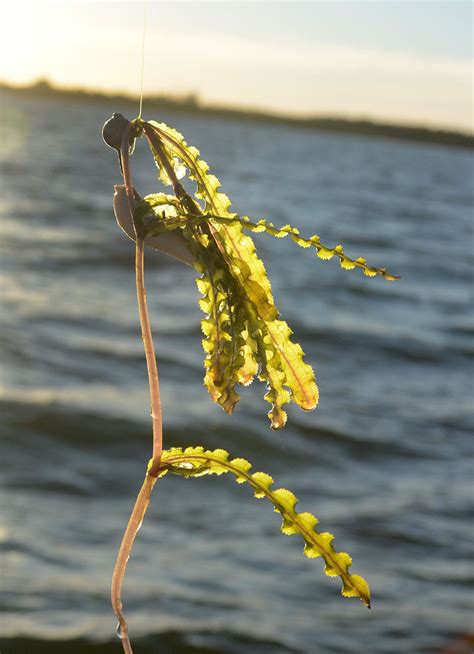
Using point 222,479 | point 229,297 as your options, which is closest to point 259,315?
point 229,297

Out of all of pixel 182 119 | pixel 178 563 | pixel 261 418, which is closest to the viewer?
pixel 178 563

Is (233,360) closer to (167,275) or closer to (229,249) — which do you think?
(229,249)

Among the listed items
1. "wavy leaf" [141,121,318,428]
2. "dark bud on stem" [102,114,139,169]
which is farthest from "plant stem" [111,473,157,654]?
"dark bud on stem" [102,114,139,169]

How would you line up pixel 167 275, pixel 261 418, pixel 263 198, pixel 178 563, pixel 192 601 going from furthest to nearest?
pixel 263 198 → pixel 167 275 → pixel 261 418 → pixel 178 563 → pixel 192 601

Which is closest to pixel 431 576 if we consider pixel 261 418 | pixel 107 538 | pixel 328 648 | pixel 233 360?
pixel 328 648

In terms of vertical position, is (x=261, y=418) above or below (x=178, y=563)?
above

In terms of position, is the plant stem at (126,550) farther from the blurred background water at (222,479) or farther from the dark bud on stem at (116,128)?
the blurred background water at (222,479)

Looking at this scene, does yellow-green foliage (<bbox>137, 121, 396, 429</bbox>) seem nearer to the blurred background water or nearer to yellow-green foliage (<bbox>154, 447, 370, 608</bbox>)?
yellow-green foliage (<bbox>154, 447, 370, 608</bbox>)
